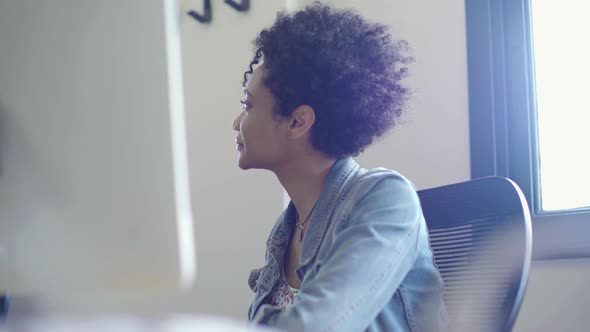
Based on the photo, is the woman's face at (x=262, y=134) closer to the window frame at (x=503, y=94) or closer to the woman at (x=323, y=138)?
the woman at (x=323, y=138)

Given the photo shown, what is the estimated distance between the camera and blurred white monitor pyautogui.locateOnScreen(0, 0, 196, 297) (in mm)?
468

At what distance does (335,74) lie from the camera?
130cm

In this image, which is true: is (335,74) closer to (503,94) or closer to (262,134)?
(262,134)

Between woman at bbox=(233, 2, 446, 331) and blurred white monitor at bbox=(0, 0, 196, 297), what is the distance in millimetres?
636

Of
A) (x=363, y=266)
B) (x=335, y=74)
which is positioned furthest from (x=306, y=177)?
(x=363, y=266)

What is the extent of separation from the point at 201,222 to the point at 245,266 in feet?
0.76

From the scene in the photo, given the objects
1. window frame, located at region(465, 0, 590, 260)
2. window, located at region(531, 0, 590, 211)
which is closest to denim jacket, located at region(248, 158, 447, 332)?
window frame, located at region(465, 0, 590, 260)

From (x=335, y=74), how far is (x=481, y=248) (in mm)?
440

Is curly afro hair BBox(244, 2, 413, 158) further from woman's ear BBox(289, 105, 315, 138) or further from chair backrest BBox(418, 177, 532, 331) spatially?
chair backrest BBox(418, 177, 532, 331)

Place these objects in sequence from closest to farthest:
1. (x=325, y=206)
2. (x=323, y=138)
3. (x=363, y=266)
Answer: (x=363, y=266), (x=325, y=206), (x=323, y=138)

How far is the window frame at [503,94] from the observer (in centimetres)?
159

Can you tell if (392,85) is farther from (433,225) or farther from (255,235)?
(255,235)

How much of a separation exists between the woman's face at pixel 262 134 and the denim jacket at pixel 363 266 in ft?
0.40

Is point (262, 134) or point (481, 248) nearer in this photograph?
point (481, 248)
